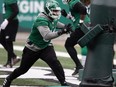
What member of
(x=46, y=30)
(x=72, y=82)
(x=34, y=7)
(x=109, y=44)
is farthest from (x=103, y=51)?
(x=34, y=7)

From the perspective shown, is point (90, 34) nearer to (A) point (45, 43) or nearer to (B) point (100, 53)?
(B) point (100, 53)

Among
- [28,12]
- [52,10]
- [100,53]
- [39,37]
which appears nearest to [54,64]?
[39,37]

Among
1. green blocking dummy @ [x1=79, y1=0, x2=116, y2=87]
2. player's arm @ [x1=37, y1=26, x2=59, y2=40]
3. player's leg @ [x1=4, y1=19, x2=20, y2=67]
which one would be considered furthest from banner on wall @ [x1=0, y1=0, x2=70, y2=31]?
green blocking dummy @ [x1=79, y1=0, x2=116, y2=87]

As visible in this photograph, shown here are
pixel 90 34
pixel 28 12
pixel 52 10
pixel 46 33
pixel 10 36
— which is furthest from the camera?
pixel 28 12

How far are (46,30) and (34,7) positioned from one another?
14392mm

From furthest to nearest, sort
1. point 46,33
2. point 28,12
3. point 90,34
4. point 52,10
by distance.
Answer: point 28,12, point 52,10, point 46,33, point 90,34

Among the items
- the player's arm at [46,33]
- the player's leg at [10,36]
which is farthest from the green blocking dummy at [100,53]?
the player's leg at [10,36]

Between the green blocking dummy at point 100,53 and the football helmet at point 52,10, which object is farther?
the football helmet at point 52,10

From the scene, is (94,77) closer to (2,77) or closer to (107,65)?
(107,65)

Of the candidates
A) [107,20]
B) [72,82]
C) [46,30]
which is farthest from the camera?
[72,82]

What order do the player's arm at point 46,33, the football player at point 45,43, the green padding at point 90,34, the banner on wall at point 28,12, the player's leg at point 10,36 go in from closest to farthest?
the green padding at point 90,34, the player's arm at point 46,33, the football player at point 45,43, the player's leg at point 10,36, the banner on wall at point 28,12

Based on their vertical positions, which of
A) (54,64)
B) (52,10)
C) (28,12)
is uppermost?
(52,10)

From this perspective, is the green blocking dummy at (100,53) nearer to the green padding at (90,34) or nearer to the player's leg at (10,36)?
the green padding at (90,34)

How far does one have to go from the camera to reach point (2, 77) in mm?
12125
